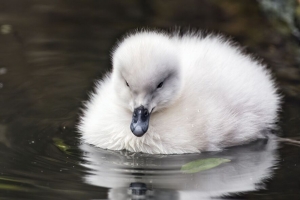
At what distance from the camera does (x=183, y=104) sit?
5.20 metres

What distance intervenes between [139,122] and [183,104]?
0.51 meters

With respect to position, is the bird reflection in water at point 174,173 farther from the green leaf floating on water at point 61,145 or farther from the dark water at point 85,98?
the green leaf floating on water at point 61,145

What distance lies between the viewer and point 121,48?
16.7 ft

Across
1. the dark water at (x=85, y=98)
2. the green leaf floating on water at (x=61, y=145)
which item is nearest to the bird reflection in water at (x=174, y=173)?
the dark water at (x=85, y=98)

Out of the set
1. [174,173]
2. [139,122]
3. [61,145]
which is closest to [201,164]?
[174,173]

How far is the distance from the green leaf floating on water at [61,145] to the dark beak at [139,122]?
0.53 m

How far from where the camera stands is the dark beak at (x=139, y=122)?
15.7 ft

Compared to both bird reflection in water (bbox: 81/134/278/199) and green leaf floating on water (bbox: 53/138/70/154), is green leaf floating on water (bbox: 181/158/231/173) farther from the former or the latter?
green leaf floating on water (bbox: 53/138/70/154)

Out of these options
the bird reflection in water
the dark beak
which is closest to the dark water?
the bird reflection in water

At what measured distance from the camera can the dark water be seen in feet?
14.5

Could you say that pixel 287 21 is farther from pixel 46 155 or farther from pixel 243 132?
pixel 46 155

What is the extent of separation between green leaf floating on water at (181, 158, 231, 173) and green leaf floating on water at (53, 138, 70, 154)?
800 mm

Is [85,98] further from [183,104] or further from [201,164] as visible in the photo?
[201,164]

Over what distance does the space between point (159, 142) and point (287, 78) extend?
5.71 ft
